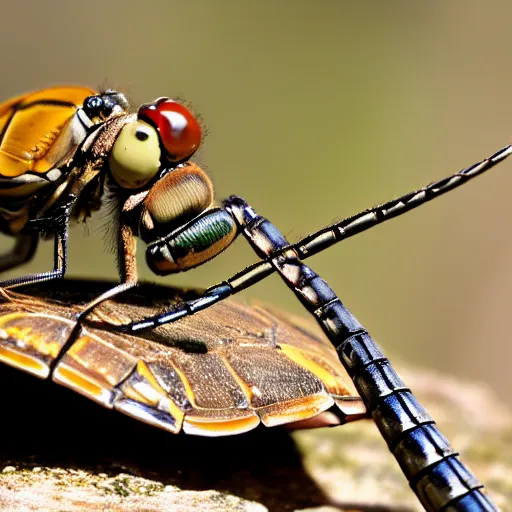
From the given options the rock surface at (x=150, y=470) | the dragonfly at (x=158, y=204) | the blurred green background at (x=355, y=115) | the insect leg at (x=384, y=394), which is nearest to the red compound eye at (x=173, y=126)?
the dragonfly at (x=158, y=204)

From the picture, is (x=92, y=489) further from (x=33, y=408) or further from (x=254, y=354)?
(x=254, y=354)

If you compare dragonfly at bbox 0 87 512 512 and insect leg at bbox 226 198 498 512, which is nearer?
insect leg at bbox 226 198 498 512

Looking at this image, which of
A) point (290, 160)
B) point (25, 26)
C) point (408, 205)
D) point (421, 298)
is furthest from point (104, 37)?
point (408, 205)

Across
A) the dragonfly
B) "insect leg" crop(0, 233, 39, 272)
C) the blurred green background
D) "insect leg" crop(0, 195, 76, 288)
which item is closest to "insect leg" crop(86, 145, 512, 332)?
the dragonfly

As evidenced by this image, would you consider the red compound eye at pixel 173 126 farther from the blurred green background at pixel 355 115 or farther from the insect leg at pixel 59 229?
the blurred green background at pixel 355 115

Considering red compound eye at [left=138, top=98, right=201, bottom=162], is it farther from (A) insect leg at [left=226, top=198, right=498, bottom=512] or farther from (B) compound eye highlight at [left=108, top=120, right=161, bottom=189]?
(A) insect leg at [left=226, top=198, right=498, bottom=512]

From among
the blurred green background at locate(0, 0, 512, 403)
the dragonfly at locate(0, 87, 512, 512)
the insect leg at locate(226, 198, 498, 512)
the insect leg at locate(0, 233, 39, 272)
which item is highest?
the blurred green background at locate(0, 0, 512, 403)
